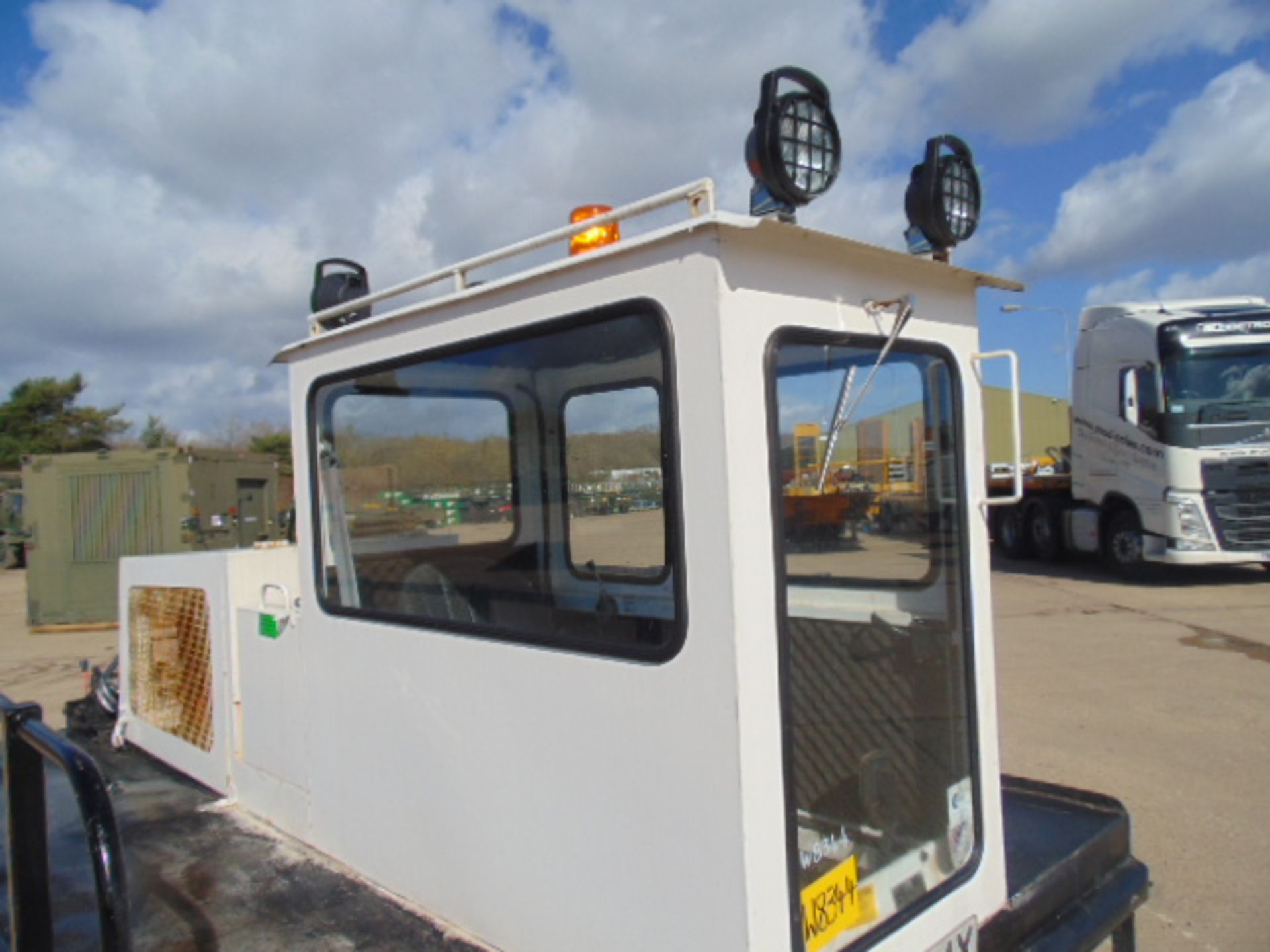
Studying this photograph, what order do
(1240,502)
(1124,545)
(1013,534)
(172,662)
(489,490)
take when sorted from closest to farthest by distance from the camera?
(489,490), (172,662), (1240,502), (1124,545), (1013,534)

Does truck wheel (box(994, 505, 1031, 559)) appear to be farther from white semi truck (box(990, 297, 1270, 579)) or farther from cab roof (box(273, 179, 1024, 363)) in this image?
cab roof (box(273, 179, 1024, 363))

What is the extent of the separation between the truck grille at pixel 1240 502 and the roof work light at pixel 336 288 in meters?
11.0

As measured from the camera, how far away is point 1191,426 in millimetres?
10688

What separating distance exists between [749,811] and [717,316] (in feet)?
2.61

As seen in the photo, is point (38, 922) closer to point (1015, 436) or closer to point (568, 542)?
point (568, 542)

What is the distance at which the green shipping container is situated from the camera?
10852 millimetres

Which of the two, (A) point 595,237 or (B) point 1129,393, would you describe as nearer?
(A) point 595,237

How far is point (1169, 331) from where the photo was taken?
1068 cm

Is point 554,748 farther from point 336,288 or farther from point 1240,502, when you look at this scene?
point 1240,502

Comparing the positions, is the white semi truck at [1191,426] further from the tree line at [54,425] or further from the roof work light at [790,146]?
the tree line at [54,425]

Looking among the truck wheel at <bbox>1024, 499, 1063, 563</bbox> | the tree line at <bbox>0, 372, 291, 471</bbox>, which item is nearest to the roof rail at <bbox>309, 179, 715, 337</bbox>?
the truck wheel at <bbox>1024, 499, 1063, 563</bbox>

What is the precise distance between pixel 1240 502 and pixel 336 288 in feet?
37.5

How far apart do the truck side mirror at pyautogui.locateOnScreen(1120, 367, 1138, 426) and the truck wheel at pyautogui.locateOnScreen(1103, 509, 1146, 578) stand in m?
1.51

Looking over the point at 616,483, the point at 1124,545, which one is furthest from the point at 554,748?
the point at 1124,545
